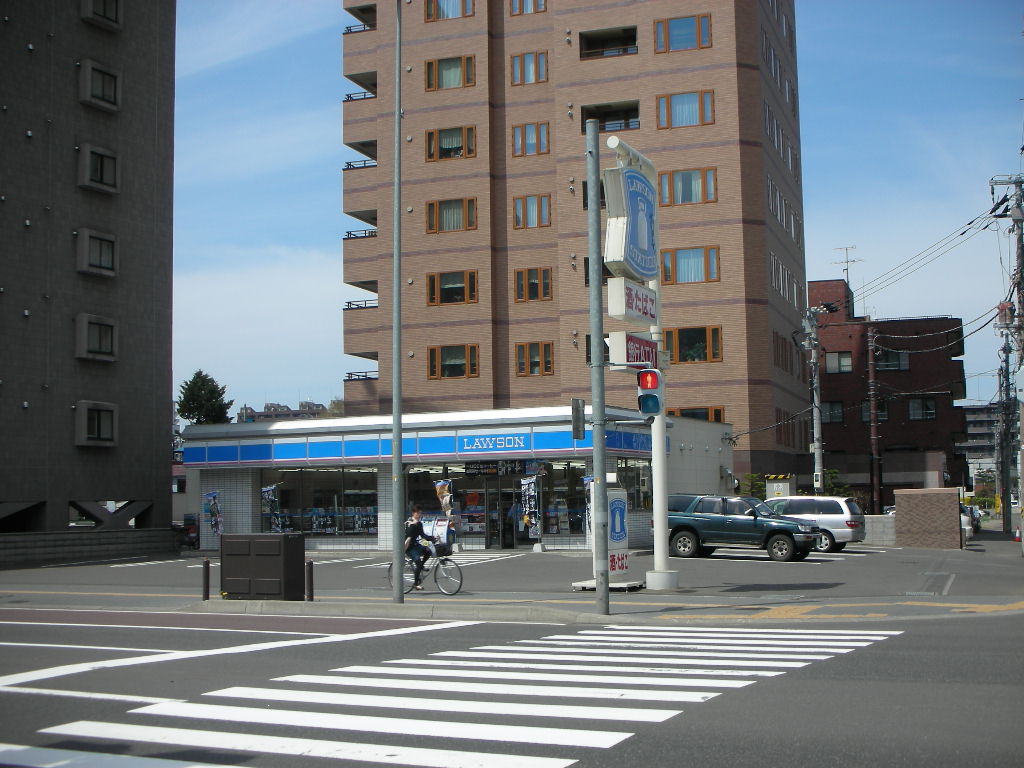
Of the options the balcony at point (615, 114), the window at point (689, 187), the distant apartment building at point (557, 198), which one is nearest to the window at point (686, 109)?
the distant apartment building at point (557, 198)

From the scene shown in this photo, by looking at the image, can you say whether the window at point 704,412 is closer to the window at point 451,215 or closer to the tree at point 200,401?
the window at point 451,215

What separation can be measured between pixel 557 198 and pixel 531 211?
1.59m

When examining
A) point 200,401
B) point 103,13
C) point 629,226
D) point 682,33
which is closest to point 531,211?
point 682,33

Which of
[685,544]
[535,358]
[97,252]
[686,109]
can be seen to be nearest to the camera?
[685,544]

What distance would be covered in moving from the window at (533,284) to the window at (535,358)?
7.24 ft

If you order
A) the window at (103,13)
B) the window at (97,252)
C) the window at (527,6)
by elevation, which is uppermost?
the window at (527,6)

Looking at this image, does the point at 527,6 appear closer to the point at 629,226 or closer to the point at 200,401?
the point at 629,226

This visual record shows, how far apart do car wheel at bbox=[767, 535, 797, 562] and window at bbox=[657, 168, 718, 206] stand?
2159 cm

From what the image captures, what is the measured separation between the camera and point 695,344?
47438mm

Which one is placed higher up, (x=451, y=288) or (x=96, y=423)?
(x=451, y=288)

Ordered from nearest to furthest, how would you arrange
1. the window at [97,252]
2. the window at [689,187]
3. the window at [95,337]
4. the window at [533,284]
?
1. the window at [95,337]
2. the window at [97,252]
3. the window at [689,187]
4. the window at [533,284]

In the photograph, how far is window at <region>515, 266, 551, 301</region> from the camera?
5066cm

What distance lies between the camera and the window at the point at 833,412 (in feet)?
248

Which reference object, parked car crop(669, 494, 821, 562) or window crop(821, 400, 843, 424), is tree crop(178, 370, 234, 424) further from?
parked car crop(669, 494, 821, 562)
